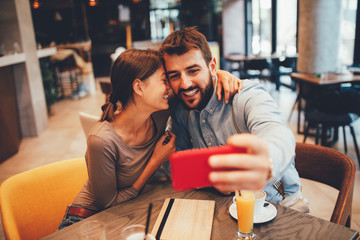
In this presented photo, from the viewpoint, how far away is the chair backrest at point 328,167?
1359 mm

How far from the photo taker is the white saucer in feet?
3.73

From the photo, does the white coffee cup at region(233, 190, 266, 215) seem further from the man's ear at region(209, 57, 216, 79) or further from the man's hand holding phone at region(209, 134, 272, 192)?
the man's ear at region(209, 57, 216, 79)

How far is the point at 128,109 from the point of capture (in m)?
1.61

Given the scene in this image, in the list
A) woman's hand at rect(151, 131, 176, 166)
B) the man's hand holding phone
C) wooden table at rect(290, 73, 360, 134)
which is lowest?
wooden table at rect(290, 73, 360, 134)

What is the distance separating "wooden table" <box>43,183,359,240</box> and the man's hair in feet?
2.27

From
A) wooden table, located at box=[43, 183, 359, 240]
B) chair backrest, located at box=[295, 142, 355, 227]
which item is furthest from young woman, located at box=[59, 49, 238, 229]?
chair backrest, located at box=[295, 142, 355, 227]

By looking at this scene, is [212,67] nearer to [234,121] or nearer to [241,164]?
[234,121]

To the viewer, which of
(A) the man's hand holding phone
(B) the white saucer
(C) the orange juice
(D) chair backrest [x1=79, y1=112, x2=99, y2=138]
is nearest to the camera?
(A) the man's hand holding phone

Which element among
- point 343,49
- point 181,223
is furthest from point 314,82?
point 181,223

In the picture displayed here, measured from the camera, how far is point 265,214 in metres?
1.17

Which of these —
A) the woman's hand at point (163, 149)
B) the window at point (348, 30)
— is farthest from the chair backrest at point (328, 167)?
the window at point (348, 30)

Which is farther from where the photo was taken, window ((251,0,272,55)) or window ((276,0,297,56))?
window ((251,0,272,55))

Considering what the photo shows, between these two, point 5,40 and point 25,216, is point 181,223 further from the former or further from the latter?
point 5,40

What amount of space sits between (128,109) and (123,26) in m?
11.8
